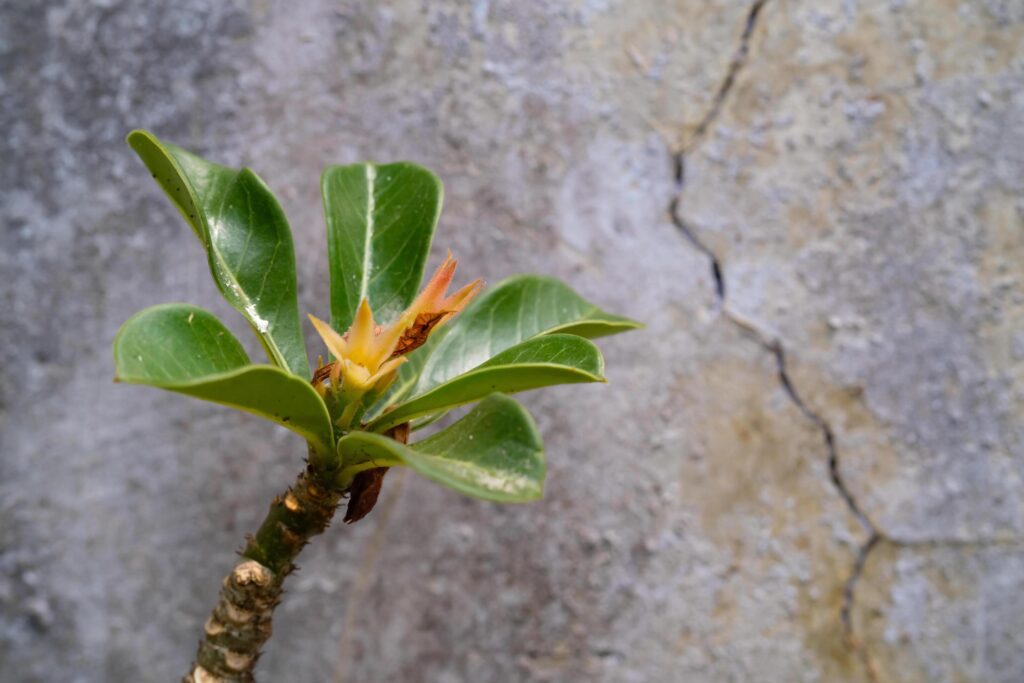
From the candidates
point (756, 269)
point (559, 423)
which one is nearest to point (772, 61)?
point (756, 269)

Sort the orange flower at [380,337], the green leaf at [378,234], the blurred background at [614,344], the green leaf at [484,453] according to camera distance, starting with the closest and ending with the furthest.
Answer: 1. the green leaf at [484,453]
2. the orange flower at [380,337]
3. the green leaf at [378,234]
4. the blurred background at [614,344]

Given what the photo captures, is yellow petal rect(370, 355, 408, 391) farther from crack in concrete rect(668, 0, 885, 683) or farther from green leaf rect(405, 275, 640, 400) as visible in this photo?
crack in concrete rect(668, 0, 885, 683)

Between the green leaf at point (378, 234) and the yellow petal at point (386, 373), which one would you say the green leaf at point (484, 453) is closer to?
the yellow petal at point (386, 373)

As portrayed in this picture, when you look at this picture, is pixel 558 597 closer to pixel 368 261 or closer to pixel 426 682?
pixel 426 682

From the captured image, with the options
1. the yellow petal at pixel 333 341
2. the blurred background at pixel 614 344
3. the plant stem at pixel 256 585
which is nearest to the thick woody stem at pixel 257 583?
the plant stem at pixel 256 585

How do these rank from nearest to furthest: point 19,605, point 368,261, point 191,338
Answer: point 191,338 → point 368,261 → point 19,605

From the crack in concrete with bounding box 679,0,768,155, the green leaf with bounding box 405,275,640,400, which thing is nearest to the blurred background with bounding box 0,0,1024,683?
the crack in concrete with bounding box 679,0,768,155
